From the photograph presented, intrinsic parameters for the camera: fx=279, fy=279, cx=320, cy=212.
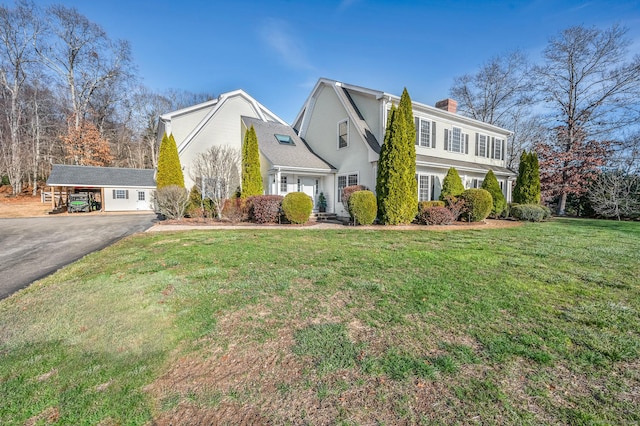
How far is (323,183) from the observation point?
53.0ft

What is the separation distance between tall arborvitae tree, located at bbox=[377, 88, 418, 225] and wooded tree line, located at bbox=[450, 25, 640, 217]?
14.3m

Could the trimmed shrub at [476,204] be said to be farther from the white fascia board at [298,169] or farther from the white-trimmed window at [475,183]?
the white fascia board at [298,169]

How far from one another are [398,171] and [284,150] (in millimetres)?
7087

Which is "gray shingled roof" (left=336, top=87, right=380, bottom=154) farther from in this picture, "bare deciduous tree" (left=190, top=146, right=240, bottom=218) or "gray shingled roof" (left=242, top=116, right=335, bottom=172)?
"bare deciduous tree" (left=190, top=146, right=240, bottom=218)

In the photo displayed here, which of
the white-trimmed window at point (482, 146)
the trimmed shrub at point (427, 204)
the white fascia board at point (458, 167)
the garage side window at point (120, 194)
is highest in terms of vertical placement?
the white-trimmed window at point (482, 146)

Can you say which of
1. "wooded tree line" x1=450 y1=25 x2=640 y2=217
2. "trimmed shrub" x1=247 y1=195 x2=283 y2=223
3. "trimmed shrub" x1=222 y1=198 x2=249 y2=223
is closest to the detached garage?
"trimmed shrub" x1=222 y1=198 x2=249 y2=223

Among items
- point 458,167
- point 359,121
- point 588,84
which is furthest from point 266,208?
point 588,84

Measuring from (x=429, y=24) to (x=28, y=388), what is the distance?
16.4 metres

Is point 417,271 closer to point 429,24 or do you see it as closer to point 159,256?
point 159,256

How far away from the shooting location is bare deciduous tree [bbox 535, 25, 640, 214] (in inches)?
756

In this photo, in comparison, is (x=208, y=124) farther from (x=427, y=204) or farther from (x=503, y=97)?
(x=503, y=97)

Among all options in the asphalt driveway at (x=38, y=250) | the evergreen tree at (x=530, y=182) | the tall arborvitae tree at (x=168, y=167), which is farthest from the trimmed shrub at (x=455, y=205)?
the tall arborvitae tree at (x=168, y=167)

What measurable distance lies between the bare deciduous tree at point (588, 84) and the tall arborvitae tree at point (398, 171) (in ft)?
48.3

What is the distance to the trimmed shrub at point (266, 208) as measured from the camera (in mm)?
12445
